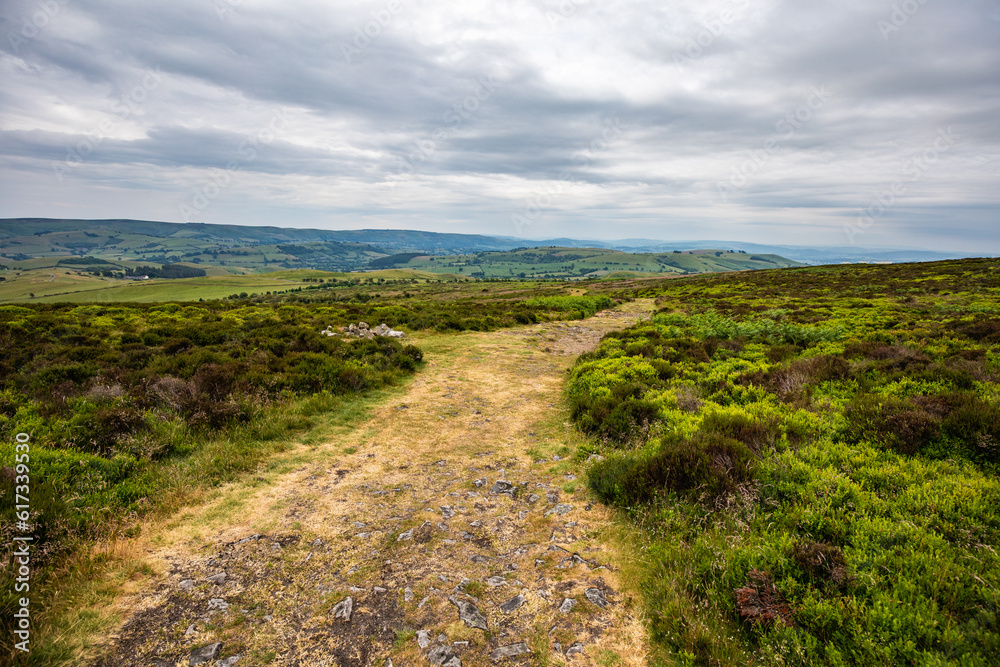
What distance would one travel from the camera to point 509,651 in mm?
4188

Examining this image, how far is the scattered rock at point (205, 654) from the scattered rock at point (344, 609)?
44.3 inches

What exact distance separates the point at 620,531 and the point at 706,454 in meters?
1.93

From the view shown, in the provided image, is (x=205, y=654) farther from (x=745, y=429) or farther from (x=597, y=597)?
(x=745, y=429)

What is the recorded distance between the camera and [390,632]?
4.45 m

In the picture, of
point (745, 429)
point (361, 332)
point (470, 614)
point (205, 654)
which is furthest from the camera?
point (361, 332)

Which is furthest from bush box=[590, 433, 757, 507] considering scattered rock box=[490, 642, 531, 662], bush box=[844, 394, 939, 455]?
scattered rock box=[490, 642, 531, 662]

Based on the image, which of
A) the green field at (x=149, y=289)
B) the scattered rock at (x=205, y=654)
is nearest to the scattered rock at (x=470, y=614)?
the scattered rock at (x=205, y=654)

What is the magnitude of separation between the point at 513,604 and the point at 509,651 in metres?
0.64

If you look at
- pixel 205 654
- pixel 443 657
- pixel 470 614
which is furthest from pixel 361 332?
pixel 443 657

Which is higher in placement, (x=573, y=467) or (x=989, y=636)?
(x=989, y=636)

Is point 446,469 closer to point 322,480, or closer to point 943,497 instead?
point 322,480

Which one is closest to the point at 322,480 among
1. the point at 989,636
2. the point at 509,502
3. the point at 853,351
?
the point at 509,502

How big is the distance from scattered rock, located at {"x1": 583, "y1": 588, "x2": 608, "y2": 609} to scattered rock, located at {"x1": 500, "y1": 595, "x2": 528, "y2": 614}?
30.4 inches

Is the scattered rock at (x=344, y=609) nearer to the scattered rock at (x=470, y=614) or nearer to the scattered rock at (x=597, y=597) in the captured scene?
the scattered rock at (x=470, y=614)
